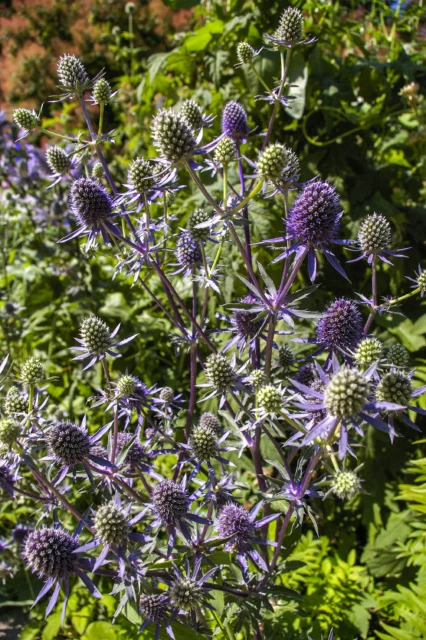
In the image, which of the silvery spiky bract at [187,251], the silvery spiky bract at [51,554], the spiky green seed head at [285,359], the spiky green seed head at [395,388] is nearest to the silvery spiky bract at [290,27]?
the silvery spiky bract at [187,251]

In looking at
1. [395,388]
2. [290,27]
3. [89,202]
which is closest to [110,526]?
[395,388]

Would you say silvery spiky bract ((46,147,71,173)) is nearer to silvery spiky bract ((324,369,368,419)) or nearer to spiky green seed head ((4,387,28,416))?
spiky green seed head ((4,387,28,416))

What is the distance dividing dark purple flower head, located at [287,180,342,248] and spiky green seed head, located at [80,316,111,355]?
67cm

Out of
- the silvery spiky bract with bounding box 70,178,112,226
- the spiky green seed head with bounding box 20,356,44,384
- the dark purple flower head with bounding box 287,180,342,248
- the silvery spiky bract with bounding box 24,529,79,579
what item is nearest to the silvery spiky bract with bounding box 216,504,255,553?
the silvery spiky bract with bounding box 24,529,79,579

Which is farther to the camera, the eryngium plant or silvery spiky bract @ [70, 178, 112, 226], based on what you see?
silvery spiky bract @ [70, 178, 112, 226]

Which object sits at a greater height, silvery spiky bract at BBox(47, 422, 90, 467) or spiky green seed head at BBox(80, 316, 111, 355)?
spiky green seed head at BBox(80, 316, 111, 355)

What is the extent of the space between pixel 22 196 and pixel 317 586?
3.10 meters

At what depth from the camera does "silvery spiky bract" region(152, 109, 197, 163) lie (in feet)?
4.82

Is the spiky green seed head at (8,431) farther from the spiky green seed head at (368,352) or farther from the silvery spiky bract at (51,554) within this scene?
the spiky green seed head at (368,352)

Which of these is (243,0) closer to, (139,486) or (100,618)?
(139,486)

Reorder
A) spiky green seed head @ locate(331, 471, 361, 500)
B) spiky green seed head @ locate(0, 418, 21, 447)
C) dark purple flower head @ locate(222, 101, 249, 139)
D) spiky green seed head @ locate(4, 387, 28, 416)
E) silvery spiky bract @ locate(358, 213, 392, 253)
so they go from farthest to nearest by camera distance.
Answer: dark purple flower head @ locate(222, 101, 249, 139) → spiky green seed head @ locate(4, 387, 28, 416) → silvery spiky bract @ locate(358, 213, 392, 253) → spiky green seed head @ locate(0, 418, 21, 447) → spiky green seed head @ locate(331, 471, 361, 500)

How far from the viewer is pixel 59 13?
33.1 ft

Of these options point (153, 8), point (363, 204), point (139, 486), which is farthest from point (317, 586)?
point (153, 8)

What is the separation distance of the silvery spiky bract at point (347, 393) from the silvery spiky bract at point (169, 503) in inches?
24.9
